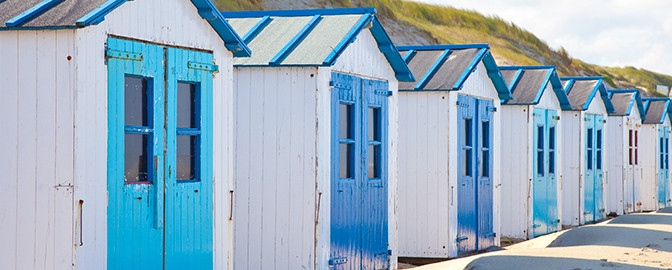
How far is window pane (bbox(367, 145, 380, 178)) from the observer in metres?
8.98

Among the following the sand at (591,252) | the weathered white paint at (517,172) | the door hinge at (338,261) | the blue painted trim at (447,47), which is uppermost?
the blue painted trim at (447,47)

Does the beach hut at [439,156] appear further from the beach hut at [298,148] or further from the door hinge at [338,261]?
the door hinge at [338,261]

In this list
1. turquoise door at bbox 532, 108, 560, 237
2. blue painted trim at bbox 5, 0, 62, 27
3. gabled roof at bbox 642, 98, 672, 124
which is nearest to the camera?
blue painted trim at bbox 5, 0, 62, 27

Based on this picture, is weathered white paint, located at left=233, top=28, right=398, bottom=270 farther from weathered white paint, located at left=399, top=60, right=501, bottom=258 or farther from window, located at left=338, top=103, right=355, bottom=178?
weathered white paint, located at left=399, top=60, right=501, bottom=258

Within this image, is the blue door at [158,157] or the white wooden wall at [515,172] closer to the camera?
the blue door at [158,157]

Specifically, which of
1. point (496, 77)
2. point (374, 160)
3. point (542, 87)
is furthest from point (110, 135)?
point (542, 87)

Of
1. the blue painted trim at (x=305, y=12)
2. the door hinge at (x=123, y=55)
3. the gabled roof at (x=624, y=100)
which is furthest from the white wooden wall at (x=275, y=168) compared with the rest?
the gabled roof at (x=624, y=100)

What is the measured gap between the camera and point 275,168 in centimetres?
789

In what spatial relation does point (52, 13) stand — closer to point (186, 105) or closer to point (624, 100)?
point (186, 105)

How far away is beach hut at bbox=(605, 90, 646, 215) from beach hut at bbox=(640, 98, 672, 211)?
0.86 meters

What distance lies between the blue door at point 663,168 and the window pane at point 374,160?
15363 mm

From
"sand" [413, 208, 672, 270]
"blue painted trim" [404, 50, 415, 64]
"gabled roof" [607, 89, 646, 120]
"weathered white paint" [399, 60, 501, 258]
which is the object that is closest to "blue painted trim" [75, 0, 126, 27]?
"sand" [413, 208, 672, 270]

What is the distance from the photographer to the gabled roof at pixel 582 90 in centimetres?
1579

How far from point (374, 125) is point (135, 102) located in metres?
3.86
